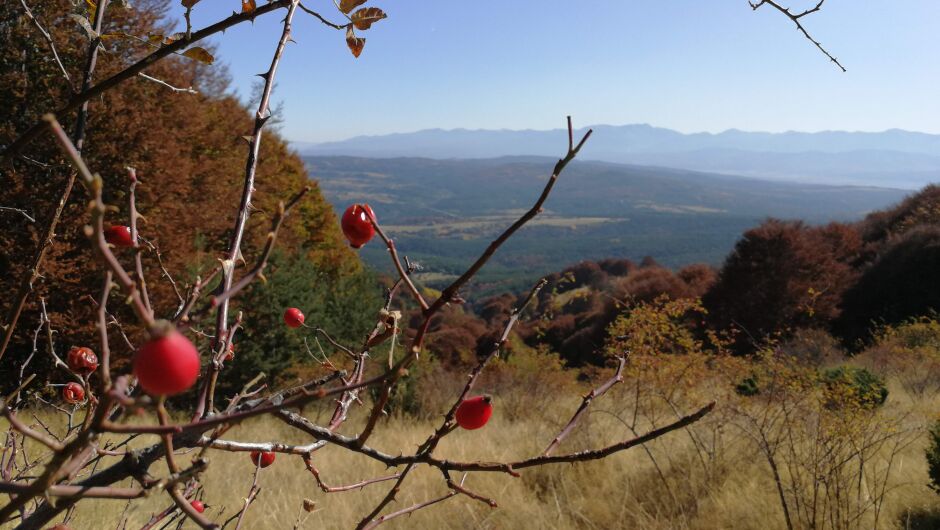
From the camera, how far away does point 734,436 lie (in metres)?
5.05

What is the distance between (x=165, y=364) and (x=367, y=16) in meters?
0.79

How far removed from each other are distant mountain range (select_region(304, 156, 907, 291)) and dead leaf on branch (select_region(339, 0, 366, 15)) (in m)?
49.7

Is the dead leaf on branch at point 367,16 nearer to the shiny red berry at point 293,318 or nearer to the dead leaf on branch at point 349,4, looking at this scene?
the dead leaf on branch at point 349,4

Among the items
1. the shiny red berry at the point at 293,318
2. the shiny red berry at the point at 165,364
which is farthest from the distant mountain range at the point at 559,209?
the shiny red berry at the point at 165,364

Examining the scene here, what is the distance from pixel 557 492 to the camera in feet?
15.1

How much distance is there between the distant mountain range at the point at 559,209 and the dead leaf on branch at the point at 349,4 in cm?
4971

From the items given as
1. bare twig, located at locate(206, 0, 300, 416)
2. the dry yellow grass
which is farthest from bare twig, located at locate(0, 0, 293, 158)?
the dry yellow grass

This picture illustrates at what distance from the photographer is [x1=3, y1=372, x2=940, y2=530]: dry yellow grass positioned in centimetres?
380

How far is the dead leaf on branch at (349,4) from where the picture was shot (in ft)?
3.32

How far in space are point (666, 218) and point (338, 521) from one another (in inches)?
4636

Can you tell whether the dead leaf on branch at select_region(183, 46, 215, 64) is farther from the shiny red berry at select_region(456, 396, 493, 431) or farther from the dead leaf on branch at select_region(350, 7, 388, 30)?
the shiny red berry at select_region(456, 396, 493, 431)

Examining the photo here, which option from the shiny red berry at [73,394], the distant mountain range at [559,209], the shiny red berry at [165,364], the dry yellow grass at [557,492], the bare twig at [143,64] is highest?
the bare twig at [143,64]

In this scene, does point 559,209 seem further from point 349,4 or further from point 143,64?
point 143,64

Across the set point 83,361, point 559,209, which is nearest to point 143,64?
point 83,361
